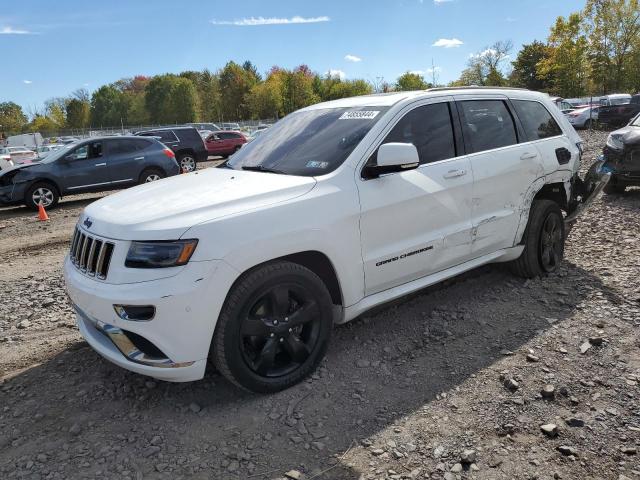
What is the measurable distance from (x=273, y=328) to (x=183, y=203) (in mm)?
938

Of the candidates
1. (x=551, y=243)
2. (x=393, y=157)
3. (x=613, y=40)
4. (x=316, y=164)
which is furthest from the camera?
(x=613, y=40)

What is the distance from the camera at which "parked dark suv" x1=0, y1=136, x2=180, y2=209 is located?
11250mm

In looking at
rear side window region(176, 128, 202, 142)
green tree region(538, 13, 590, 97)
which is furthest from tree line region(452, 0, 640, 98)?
rear side window region(176, 128, 202, 142)

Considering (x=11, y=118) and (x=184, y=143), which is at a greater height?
(x=11, y=118)

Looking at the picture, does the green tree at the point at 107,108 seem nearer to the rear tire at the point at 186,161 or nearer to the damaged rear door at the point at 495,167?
the rear tire at the point at 186,161

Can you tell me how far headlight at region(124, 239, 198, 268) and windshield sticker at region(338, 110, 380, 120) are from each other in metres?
1.68

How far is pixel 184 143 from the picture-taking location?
18156mm

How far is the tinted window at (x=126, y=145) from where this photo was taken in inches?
486

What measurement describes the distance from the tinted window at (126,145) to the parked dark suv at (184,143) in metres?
5.07

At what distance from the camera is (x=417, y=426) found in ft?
9.76

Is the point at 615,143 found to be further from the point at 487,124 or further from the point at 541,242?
the point at 487,124

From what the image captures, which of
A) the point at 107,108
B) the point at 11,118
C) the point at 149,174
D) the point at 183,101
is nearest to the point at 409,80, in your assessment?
the point at 183,101

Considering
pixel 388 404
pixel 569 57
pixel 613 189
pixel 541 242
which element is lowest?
pixel 388 404

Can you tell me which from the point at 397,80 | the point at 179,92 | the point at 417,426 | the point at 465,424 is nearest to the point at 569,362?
the point at 465,424
